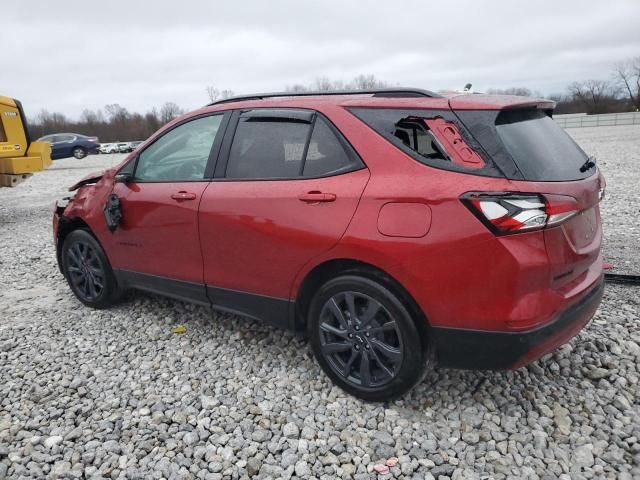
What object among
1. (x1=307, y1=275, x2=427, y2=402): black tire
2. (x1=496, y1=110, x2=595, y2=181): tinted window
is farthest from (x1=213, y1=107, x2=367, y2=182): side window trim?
(x1=496, y1=110, x2=595, y2=181): tinted window

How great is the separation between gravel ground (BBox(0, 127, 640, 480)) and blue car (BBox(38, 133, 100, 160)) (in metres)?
27.2

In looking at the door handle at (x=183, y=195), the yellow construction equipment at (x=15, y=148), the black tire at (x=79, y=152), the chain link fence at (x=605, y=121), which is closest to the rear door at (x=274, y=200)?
the door handle at (x=183, y=195)

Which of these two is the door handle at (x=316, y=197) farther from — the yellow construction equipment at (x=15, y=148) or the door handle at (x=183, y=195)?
the yellow construction equipment at (x=15, y=148)

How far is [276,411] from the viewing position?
287 centimetres

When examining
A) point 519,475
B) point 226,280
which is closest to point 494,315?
point 519,475

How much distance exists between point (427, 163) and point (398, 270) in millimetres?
554

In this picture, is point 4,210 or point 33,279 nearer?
point 33,279

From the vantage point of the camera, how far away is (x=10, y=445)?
8.74 feet

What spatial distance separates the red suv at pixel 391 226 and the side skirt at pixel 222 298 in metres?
0.01

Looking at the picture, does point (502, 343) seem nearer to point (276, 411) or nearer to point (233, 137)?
point (276, 411)

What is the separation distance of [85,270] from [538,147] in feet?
12.4

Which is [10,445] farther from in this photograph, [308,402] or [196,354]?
[308,402]

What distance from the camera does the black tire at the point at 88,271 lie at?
429 cm

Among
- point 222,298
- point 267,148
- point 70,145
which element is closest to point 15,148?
point 222,298
